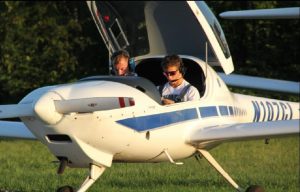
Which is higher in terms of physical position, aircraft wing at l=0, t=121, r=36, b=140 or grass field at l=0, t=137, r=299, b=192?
aircraft wing at l=0, t=121, r=36, b=140

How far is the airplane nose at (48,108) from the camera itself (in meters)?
8.02

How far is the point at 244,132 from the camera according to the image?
8992 mm

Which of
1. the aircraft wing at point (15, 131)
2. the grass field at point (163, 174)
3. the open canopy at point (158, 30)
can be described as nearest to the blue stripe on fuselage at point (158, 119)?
the open canopy at point (158, 30)

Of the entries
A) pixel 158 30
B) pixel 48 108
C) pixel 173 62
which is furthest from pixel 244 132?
pixel 158 30

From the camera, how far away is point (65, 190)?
942 cm

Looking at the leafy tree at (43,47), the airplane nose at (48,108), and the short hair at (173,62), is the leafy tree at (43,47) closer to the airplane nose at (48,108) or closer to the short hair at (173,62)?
the short hair at (173,62)

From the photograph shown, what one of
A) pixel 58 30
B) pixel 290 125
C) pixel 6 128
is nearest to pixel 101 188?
pixel 6 128

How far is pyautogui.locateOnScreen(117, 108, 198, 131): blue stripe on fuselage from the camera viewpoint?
859 centimetres

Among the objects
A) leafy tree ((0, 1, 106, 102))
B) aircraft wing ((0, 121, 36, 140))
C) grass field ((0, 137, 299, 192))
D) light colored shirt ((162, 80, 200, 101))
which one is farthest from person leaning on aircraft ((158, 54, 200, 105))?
leafy tree ((0, 1, 106, 102))

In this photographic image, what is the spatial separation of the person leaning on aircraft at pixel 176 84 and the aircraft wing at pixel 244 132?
0.36m

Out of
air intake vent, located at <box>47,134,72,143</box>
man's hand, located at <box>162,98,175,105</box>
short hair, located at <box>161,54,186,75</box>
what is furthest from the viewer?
short hair, located at <box>161,54,186,75</box>

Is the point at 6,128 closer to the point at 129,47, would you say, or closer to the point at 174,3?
the point at 129,47

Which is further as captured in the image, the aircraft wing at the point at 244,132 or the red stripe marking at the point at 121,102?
the aircraft wing at the point at 244,132

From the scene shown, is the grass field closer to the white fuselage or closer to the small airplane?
the small airplane
